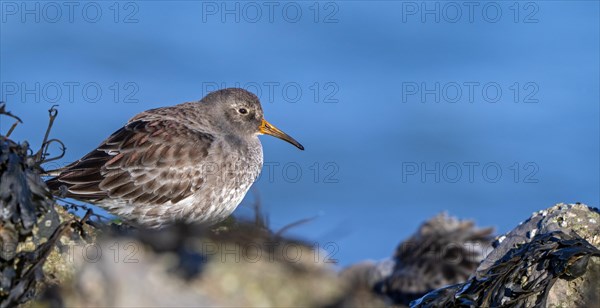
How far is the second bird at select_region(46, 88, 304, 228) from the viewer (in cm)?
1002

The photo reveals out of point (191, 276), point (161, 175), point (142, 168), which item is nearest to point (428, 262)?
point (161, 175)

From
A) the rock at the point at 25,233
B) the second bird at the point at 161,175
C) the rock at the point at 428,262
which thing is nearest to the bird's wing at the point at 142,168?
the second bird at the point at 161,175

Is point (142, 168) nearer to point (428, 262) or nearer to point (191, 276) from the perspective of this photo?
point (428, 262)

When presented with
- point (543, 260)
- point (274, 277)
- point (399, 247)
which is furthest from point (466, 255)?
point (274, 277)

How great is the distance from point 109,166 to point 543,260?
532 cm

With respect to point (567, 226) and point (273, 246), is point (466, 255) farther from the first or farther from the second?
point (273, 246)

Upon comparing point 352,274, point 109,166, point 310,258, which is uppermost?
point 109,166

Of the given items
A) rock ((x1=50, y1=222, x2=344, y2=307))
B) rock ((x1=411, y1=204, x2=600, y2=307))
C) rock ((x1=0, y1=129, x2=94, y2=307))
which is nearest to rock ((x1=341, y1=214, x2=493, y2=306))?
rock ((x1=411, y1=204, x2=600, y2=307))

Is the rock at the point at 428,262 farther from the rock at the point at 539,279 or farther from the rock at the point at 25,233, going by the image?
the rock at the point at 25,233

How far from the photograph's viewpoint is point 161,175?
10.1 meters

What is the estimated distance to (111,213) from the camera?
405 inches

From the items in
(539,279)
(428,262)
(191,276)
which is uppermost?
(191,276)

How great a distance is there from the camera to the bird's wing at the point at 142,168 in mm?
10055

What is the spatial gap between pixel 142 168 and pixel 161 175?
0.81 feet
